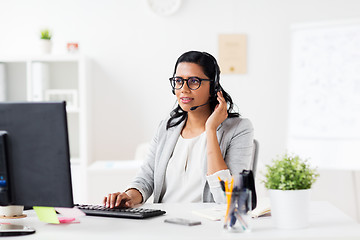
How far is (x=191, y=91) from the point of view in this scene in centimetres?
214

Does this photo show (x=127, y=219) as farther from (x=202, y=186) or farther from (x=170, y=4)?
(x=170, y=4)

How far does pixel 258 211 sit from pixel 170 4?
2.90 m

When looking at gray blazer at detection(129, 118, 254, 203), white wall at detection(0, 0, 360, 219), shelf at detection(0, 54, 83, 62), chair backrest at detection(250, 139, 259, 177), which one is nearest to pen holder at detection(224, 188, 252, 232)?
gray blazer at detection(129, 118, 254, 203)

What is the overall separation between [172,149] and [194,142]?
10cm

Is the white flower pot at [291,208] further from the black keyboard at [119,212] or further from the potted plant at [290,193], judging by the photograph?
the black keyboard at [119,212]

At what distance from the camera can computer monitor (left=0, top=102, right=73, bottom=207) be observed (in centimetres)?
139

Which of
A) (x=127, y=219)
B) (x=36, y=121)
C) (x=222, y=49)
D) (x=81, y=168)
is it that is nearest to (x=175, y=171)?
(x=127, y=219)

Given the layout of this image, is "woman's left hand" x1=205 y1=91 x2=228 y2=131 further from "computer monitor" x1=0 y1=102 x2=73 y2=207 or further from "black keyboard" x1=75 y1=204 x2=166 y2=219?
"computer monitor" x1=0 y1=102 x2=73 y2=207

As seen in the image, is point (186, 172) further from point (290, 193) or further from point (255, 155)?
point (255, 155)

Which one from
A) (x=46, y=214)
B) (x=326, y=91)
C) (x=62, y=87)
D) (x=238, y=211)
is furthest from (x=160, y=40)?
(x=238, y=211)

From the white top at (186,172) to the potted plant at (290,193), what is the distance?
0.68m

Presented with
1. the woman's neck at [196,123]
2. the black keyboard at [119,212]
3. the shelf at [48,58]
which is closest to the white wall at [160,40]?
the shelf at [48,58]

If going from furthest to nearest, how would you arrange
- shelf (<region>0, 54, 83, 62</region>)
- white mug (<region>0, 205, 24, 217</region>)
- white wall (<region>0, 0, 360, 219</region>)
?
white wall (<region>0, 0, 360, 219</region>) → shelf (<region>0, 54, 83, 62</region>) → white mug (<region>0, 205, 24, 217</region>)

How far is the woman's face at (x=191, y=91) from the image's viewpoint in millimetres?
Answer: 2143
